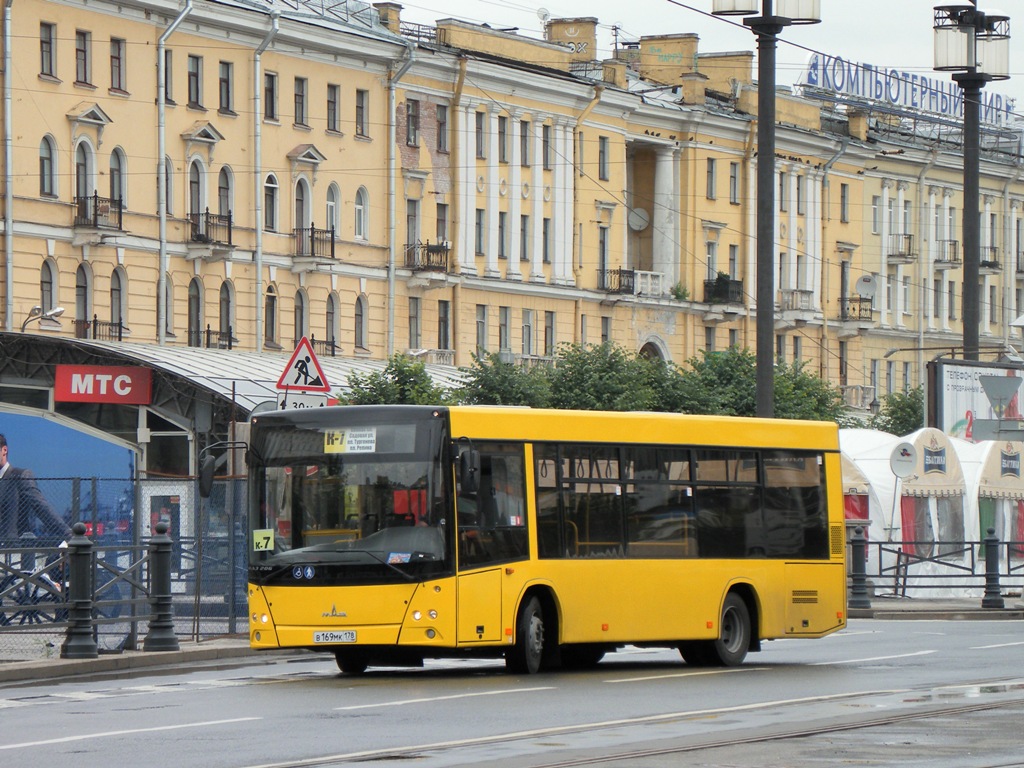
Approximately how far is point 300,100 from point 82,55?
8.58 meters

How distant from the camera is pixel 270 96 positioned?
6038 centimetres

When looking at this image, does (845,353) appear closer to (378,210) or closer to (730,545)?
(378,210)

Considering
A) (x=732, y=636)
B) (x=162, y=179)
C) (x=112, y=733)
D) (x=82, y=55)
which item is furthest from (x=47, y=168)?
(x=112, y=733)

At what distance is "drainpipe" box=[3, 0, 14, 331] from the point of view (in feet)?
170

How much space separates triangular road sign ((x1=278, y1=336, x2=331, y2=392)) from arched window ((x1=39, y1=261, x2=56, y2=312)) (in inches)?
1144

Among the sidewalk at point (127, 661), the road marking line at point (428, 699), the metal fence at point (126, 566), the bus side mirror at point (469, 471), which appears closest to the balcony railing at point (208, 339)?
the metal fence at point (126, 566)

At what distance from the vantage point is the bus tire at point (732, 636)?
22.5 metres

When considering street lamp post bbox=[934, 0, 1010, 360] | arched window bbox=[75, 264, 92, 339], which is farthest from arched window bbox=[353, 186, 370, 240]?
street lamp post bbox=[934, 0, 1010, 360]

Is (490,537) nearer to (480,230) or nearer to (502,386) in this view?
(502,386)

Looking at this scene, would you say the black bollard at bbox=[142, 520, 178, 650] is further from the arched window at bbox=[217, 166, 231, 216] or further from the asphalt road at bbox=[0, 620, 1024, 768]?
the arched window at bbox=[217, 166, 231, 216]

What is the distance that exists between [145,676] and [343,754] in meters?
8.08

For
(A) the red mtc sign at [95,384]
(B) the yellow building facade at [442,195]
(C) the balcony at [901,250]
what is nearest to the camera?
(A) the red mtc sign at [95,384]

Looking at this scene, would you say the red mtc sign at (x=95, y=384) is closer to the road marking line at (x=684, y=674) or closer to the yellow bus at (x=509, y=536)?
the yellow bus at (x=509, y=536)

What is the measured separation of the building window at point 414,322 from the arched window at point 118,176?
1243 centimetres
